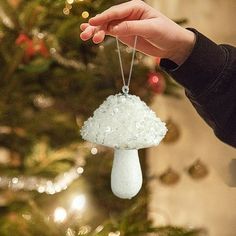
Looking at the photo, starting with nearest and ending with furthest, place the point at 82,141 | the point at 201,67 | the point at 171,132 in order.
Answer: the point at 201,67 → the point at 82,141 → the point at 171,132

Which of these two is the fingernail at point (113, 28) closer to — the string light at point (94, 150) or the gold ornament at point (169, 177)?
the string light at point (94, 150)

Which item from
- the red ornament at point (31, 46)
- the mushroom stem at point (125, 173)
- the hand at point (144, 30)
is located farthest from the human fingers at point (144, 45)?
the red ornament at point (31, 46)

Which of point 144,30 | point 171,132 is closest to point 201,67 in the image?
point 144,30

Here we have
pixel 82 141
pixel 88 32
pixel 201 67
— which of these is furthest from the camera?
pixel 82 141

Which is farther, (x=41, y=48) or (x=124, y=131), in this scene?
(x=41, y=48)

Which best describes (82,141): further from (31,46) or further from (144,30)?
(144,30)

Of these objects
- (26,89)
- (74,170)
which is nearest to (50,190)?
(74,170)
